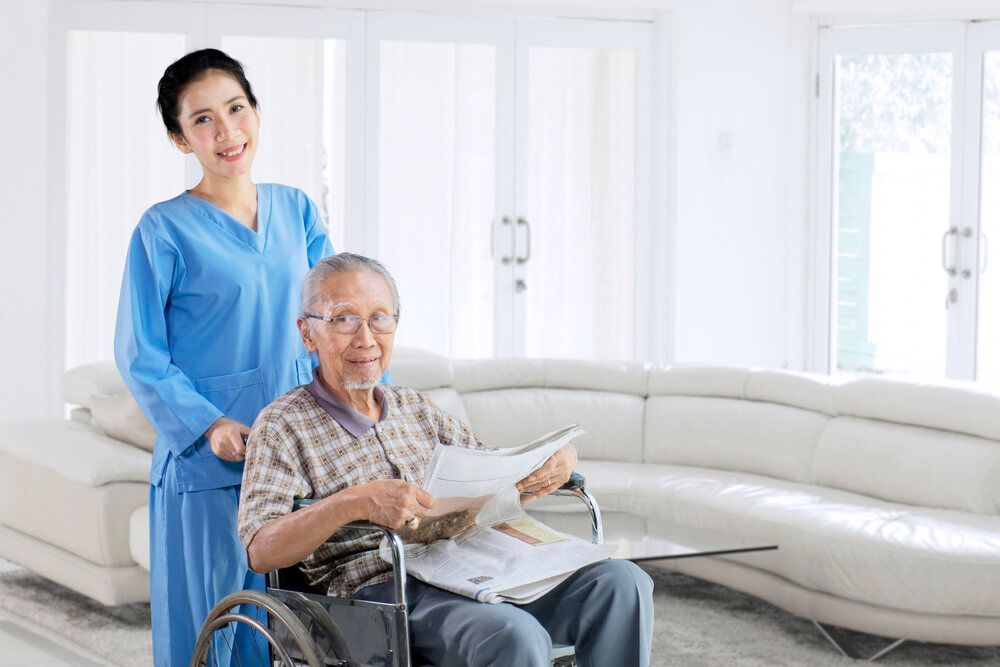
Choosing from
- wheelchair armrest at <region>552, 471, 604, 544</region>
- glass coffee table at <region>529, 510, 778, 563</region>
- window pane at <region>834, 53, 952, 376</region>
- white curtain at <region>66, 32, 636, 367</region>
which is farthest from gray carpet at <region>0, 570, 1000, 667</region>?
window pane at <region>834, 53, 952, 376</region>

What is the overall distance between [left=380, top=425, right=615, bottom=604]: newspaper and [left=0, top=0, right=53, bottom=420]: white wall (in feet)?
12.0

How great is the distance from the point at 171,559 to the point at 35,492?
6.46ft

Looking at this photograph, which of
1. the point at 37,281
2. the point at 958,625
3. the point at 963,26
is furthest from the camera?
the point at 963,26

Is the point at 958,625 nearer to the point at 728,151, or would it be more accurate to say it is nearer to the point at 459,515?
the point at 459,515

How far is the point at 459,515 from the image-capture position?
7.22 ft

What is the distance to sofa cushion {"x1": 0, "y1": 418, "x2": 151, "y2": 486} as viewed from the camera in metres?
3.66

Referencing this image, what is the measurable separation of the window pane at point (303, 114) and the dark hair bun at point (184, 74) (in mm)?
3472

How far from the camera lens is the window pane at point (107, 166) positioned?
5.52 m

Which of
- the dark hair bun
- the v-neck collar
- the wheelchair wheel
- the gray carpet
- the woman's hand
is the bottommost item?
the gray carpet

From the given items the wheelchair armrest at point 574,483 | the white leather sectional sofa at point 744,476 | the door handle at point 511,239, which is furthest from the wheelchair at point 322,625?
the door handle at point 511,239

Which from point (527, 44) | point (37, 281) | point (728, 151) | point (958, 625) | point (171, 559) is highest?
point (527, 44)

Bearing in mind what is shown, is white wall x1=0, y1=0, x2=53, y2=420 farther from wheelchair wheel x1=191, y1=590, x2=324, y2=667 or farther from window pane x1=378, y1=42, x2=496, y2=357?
wheelchair wheel x1=191, y1=590, x2=324, y2=667

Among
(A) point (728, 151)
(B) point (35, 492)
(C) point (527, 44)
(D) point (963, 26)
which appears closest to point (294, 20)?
(C) point (527, 44)

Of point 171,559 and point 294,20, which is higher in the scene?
point 294,20
